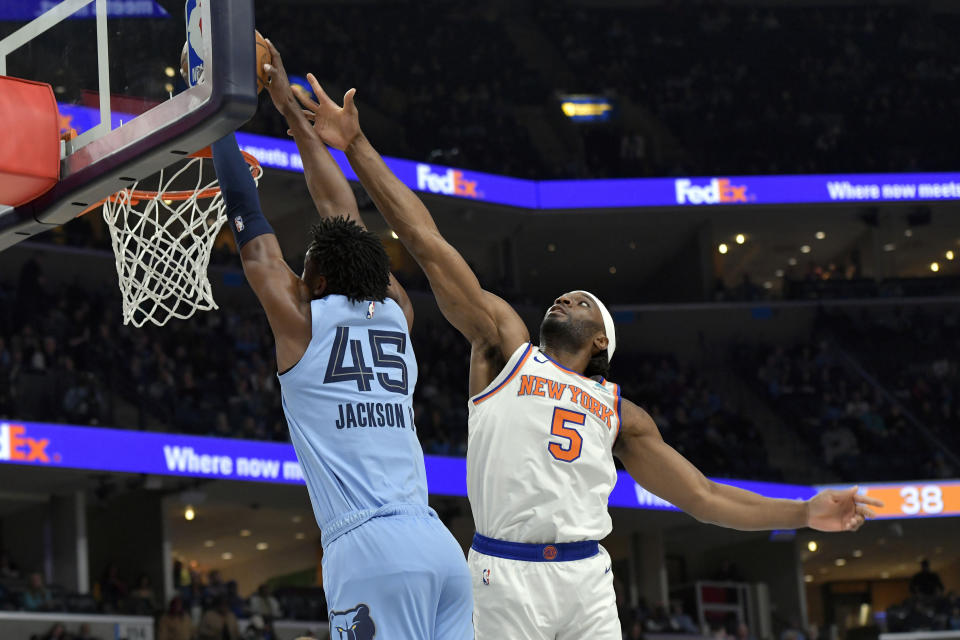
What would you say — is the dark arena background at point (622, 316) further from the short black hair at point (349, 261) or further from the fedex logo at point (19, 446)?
the short black hair at point (349, 261)

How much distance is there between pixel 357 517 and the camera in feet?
11.6

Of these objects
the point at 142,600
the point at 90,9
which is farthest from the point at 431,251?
the point at 142,600

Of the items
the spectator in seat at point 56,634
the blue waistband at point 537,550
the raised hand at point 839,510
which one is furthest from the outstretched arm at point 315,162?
the spectator in seat at point 56,634

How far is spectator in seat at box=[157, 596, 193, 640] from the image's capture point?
14.9 m

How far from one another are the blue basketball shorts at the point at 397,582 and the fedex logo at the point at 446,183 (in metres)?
19.7

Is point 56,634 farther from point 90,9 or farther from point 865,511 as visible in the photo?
point 865,511

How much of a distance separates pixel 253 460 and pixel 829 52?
19059 millimetres

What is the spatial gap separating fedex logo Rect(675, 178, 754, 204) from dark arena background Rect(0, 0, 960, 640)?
6 cm

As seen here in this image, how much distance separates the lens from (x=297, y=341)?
3.64 meters

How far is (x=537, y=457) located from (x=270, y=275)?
4.15 feet

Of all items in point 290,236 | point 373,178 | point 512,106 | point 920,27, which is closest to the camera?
point 373,178

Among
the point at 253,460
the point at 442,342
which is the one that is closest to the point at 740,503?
the point at 253,460

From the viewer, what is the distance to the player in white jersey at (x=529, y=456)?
436 cm

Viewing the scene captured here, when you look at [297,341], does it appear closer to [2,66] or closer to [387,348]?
[387,348]
